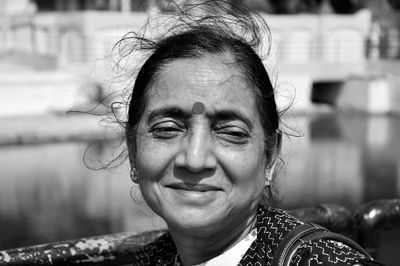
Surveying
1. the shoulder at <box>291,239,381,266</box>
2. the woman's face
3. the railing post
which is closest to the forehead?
the woman's face

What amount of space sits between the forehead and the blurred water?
4.31m

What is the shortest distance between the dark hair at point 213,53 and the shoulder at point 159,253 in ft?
0.97

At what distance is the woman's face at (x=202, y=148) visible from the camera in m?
1.50

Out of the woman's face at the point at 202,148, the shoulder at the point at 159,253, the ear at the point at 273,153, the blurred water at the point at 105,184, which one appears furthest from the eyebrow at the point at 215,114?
the blurred water at the point at 105,184

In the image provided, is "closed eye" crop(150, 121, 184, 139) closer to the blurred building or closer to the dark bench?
the dark bench

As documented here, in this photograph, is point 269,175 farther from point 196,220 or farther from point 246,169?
point 196,220

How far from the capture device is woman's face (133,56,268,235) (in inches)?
58.9

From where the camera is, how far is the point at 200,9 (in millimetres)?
1787

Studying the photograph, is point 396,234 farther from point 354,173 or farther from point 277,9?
point 277,9

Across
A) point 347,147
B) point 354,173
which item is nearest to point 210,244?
point 354,173

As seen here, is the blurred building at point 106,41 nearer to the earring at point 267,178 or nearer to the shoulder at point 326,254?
the earring at point 267,178

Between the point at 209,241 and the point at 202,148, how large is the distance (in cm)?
22

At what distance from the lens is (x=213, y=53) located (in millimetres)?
1585

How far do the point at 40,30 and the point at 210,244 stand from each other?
18887 millimetres
